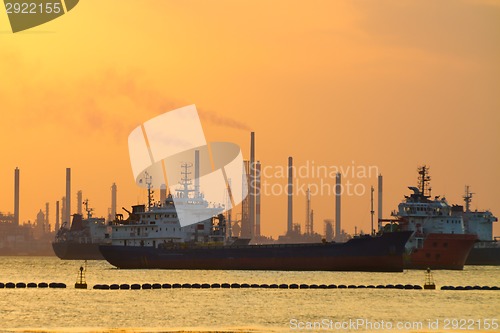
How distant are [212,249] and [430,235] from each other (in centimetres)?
2675

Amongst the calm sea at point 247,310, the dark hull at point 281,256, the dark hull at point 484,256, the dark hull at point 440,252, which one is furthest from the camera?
the dark hull at point 484,256

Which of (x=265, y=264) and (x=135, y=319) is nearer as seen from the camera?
(x=135, y=319)

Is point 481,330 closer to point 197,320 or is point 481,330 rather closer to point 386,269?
point 197,320

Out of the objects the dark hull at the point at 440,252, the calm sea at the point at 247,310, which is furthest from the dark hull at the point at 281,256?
the calm sea at the point at 247,310

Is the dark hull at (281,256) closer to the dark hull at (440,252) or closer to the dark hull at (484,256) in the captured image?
the dark hull at (440,252)

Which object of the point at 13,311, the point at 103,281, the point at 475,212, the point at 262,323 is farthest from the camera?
the point at 475,212

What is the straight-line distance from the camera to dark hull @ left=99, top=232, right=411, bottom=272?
119m

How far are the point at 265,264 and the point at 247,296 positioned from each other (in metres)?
42.9

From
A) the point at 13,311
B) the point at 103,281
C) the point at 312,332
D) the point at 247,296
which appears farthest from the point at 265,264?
the point at 312,332

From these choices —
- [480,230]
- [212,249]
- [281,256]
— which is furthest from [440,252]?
[480,230]

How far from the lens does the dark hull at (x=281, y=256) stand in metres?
119

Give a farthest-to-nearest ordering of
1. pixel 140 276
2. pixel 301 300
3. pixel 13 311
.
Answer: pixel 140 276
pixel 301 300
pixel 13 311

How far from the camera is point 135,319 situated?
6438 centimetres

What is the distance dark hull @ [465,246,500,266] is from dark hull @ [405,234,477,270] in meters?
52.7
